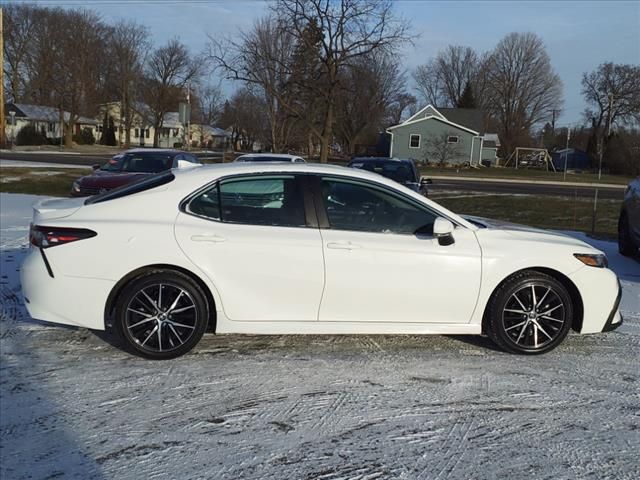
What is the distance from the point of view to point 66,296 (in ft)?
14.3

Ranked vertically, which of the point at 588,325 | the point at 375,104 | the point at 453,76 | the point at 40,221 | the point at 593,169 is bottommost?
the point at 588,325

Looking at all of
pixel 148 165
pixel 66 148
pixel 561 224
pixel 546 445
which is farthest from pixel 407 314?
pixel 66 148

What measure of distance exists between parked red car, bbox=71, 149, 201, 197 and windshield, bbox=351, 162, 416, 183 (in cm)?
368

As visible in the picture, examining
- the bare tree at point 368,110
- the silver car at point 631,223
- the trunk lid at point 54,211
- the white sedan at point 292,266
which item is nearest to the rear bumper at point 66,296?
the white sedan at point 292,266

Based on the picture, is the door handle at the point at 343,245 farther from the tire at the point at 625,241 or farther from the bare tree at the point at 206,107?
the bare tree at the point at 206,107

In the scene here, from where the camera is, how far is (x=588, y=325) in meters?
4.79

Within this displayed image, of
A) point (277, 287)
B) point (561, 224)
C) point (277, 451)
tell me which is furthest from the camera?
point (561, 224)

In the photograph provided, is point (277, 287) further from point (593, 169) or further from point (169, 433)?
point (593, 169)

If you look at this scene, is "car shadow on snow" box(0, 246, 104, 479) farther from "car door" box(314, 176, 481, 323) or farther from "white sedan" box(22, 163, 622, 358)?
"car door" box(314, 176, 481, 323)

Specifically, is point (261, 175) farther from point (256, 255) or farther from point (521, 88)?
point (521, 88)

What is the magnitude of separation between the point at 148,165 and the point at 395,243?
9099 mm

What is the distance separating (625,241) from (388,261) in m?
6.54

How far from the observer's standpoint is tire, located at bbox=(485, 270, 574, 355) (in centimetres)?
467

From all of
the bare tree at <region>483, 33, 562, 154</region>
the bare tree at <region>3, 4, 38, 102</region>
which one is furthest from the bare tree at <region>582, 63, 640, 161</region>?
the bare tree at <region>3, 4, 38, 102</region>
